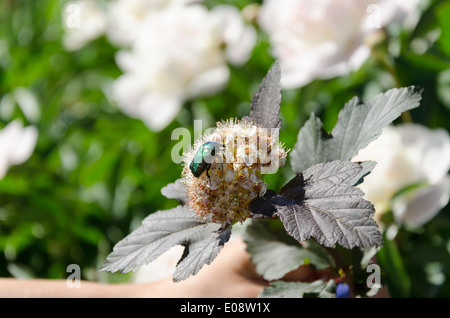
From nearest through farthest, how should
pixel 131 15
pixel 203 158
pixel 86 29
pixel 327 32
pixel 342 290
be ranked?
pixel 203 158, pixel 342 290, pixel 327 32, pixel 131 15, pixel 86 29

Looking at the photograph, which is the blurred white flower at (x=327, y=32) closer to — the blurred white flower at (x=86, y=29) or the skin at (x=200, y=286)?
the skin at (x=200, y=286)

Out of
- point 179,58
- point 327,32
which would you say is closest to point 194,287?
point 327,32

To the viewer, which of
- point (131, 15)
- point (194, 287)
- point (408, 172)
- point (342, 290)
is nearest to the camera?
point (342, 290)

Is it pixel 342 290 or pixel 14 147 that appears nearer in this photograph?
pixel 342 290

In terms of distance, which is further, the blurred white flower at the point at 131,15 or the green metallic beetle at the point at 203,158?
the blurred white flower at the point at 131,15

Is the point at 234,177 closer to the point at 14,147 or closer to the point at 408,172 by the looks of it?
the point at 408,172

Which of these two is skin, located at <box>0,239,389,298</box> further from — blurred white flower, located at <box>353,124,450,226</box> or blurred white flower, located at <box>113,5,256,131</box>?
blurred white flower, located at <box>113,5,256,131</box>

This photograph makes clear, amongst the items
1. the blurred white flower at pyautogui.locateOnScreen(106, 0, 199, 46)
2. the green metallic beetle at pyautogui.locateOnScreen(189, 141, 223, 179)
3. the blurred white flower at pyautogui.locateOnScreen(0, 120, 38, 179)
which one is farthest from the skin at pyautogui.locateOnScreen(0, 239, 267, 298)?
the blurred white flower at pyautogui.locateOnScreen(106, 0, 199, 46)

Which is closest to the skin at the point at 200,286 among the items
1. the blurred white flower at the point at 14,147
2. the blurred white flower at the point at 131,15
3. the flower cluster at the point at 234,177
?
the flower cluster at the point at 234,177
